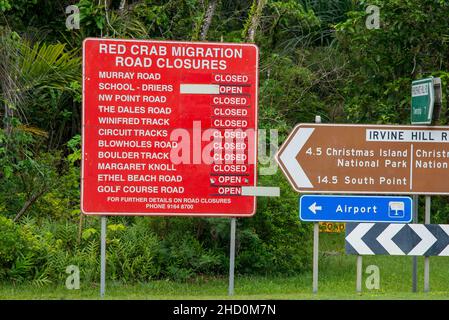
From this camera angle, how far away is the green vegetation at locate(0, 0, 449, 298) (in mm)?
12141

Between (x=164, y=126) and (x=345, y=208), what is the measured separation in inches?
87.1

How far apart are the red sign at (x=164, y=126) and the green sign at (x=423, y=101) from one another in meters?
1.88

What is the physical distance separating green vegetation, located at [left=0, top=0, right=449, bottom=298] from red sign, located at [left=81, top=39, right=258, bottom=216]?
1.26 metres

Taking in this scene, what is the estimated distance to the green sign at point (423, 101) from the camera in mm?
10336

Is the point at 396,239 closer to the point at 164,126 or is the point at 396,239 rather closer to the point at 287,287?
the point at 287,287

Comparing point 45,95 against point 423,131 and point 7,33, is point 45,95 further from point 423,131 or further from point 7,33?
point 423,131

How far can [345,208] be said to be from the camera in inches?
405

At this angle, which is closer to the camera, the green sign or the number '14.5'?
the green sign

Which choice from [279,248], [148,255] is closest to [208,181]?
[148,255]

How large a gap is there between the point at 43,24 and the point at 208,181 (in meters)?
8.35
